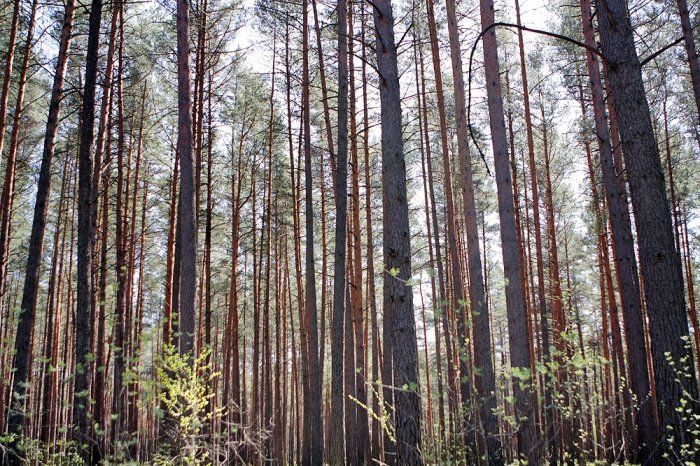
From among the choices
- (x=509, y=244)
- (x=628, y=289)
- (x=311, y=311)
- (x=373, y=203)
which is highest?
(x=373, y=203)

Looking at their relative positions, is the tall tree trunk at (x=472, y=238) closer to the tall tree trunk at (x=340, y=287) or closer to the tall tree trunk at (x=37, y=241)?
the tall tree trunk at (x=340, y=287)

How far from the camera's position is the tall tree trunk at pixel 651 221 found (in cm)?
374

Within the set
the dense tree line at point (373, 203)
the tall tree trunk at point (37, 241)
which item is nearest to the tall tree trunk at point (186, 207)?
the dense tree line at point (373, 203)

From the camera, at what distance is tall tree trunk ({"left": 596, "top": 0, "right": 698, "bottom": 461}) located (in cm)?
374

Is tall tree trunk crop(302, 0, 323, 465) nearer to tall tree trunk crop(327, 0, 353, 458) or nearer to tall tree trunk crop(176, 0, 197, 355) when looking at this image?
tall tree trunk crop(327, 0, 353, 458)

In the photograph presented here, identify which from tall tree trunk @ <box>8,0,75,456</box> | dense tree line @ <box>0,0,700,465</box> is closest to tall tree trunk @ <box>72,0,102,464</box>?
dense tree line @ <box>0,0,700,465</box>

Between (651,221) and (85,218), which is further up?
(85,218)

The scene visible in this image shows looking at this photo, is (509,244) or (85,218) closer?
(509,244)

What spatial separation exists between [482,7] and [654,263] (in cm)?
546

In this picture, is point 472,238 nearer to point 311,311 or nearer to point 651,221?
point 311,311

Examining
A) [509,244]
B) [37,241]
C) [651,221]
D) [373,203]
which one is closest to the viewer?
[651,221]

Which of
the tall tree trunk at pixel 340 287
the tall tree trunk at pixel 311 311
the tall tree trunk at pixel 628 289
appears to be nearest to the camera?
the tall tree trunk at pixel 628 289

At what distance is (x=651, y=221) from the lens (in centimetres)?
382

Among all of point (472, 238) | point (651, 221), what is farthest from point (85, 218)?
point (651, 221)
